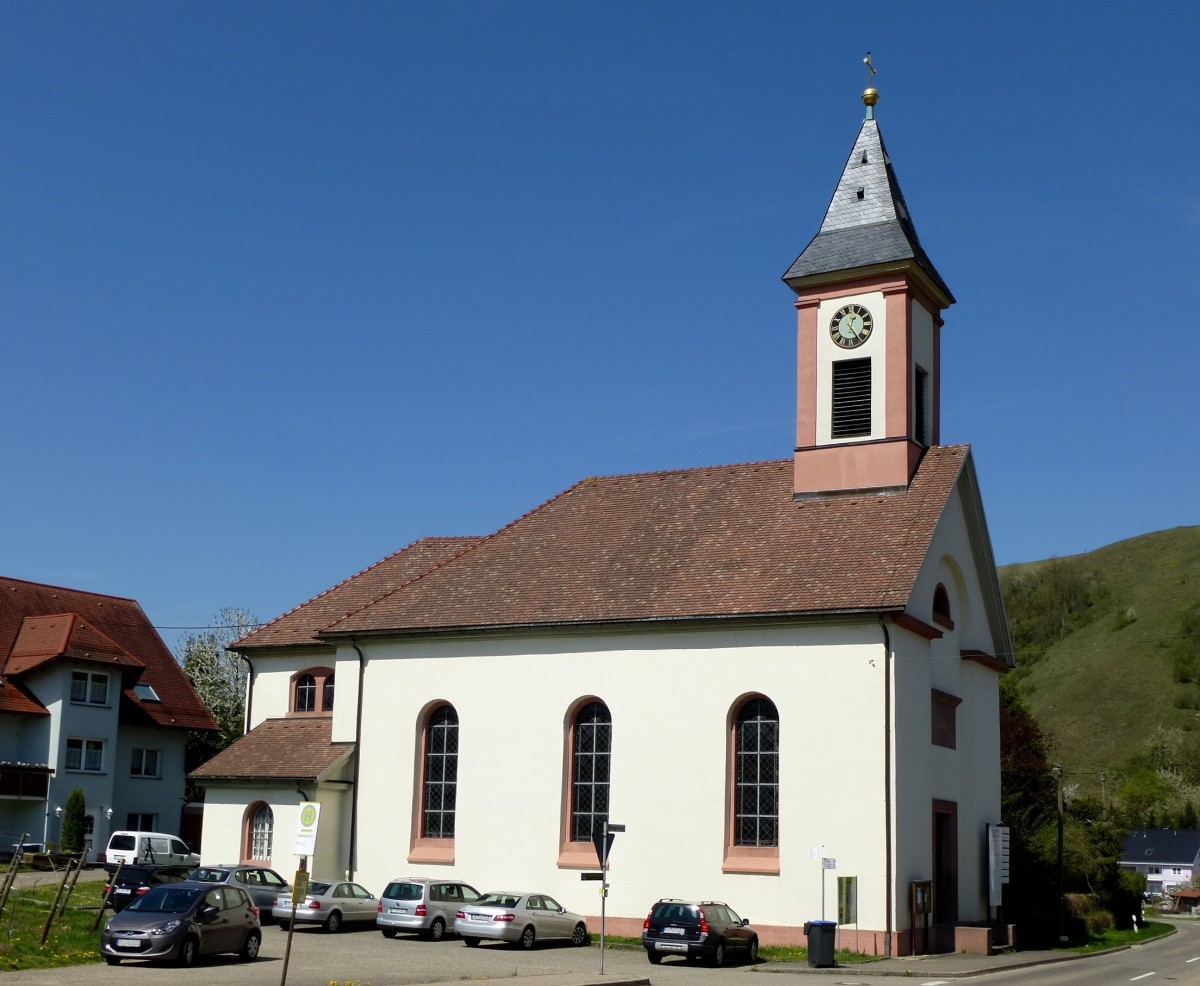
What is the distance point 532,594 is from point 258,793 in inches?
371

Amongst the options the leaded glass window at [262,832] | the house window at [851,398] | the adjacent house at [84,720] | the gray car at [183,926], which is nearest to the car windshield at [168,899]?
the gray car at [183,926]

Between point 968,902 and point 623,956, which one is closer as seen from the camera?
point 623,956

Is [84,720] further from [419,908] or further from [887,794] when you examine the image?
[887,794]

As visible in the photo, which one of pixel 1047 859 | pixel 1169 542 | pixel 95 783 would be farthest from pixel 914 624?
pixel 1169 542

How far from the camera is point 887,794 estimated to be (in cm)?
3067

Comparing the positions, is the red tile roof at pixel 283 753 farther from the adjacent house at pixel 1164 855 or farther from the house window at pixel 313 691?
the adjacent house at pixel 1164 855

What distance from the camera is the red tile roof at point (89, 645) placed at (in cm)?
5388

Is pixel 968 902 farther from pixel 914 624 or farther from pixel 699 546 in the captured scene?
pixel 699 546

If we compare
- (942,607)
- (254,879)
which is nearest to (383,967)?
(254,879)

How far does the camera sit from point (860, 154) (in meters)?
40.8

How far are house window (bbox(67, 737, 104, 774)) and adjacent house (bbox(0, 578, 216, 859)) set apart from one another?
0.13ft

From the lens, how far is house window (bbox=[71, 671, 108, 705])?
178ft

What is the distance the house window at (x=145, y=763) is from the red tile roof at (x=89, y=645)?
1.39 m

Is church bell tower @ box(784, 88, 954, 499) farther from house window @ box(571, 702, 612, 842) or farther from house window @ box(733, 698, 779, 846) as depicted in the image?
house window @ box(571, 702, 612, 842)
